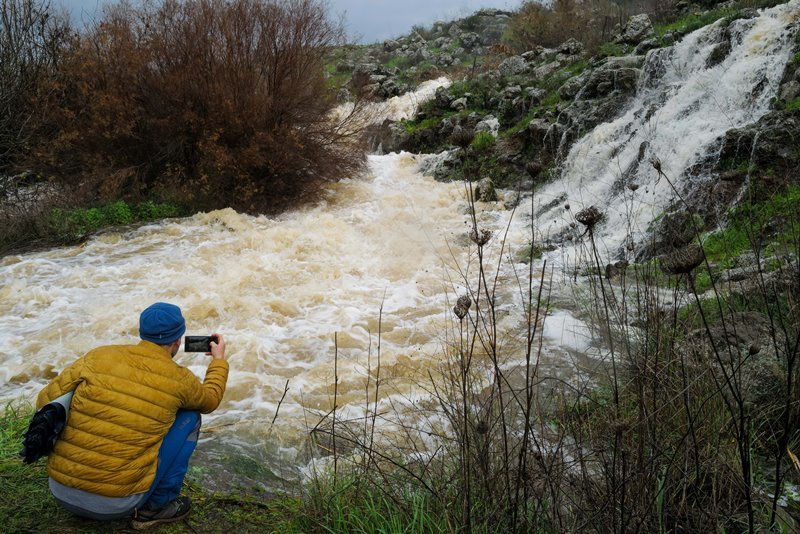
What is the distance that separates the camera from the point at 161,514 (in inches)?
110

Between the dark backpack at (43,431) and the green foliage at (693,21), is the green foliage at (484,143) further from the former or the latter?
the dark backpack at (43,431)

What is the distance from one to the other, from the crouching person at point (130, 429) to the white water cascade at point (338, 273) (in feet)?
3.37

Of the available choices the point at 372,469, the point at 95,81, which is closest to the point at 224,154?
the point at 95,81

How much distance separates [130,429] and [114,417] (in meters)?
0.09

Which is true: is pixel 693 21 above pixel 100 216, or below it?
above

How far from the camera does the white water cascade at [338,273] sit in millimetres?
5230

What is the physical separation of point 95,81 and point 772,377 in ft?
43.0

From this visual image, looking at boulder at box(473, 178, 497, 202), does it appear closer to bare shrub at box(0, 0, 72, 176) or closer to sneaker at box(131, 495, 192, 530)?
bare shrub at box(0, 0, 72, 176)

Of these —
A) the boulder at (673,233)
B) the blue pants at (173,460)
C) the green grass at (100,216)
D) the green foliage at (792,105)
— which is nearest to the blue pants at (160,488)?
the blue pants at (173,460)

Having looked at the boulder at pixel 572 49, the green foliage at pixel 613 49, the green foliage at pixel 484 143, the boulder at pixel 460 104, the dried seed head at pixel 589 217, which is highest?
the boulder at pixel 572 49

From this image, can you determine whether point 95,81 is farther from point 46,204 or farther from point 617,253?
point 617,253

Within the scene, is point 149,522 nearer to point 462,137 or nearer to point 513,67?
point 462,137

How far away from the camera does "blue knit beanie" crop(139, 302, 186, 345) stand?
2.78m

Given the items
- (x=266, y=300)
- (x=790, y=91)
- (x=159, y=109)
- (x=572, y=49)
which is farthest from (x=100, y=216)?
(x=572, y=49)
